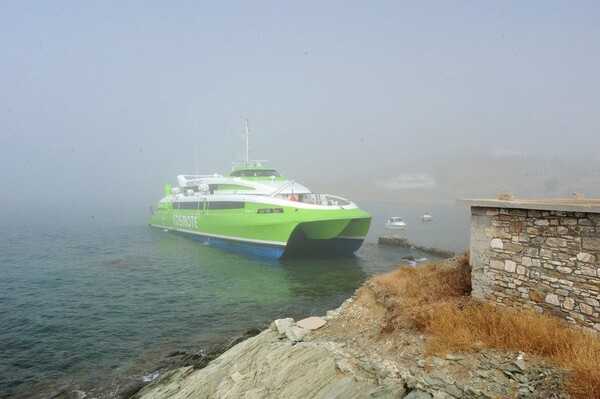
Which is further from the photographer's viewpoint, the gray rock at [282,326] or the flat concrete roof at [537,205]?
the gray rock at [282,326]

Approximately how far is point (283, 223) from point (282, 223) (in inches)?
3.6

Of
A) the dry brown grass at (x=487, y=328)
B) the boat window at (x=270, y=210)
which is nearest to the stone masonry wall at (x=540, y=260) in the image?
the dry brown grass at (x=487, y=328)

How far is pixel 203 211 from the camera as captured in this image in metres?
36.2

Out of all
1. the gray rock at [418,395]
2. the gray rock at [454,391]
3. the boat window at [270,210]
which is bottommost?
the gray rock at [418,395]

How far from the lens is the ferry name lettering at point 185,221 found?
38.3 metres

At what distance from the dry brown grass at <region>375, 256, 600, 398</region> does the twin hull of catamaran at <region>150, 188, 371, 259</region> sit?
16.0 m

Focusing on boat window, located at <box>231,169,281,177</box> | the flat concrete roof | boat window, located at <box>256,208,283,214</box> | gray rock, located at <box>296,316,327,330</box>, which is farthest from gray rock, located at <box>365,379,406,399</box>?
boat window, located at <box>231,169,281,177</box>

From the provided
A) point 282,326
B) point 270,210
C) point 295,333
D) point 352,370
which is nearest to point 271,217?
point 270,210

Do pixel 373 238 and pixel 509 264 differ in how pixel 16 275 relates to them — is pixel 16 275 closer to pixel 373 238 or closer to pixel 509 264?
pixel 509 264

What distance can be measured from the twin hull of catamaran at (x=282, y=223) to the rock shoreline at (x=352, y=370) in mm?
15502

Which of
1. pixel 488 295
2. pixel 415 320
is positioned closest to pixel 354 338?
pixel 415 320

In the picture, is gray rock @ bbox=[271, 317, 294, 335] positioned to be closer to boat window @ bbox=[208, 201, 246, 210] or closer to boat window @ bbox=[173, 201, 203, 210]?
boat window @ bbox=[208, 201, 246, 210]

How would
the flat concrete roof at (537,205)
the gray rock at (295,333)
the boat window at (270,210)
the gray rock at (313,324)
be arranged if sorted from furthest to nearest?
the boat window at (270,210), the gray rock at (313,324), the gray rock at (295,333), the flat concrete roof at (537,205)

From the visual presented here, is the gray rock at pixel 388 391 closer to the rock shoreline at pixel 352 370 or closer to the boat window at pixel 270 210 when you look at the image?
the rock shoreline at pixel 352 370
